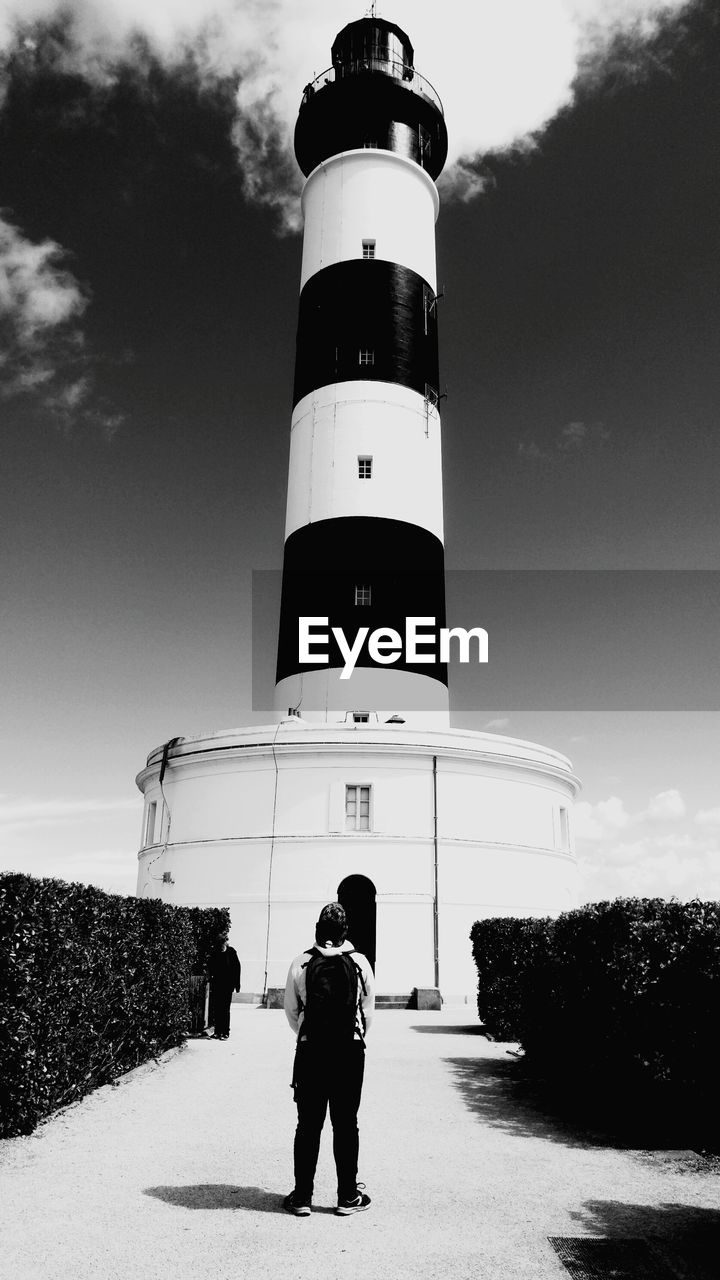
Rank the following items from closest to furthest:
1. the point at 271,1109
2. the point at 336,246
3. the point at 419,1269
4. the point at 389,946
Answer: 1. the point at 419,1269
2. the point at 271,1109
3. the point at 389,946
4. the point at 336,246

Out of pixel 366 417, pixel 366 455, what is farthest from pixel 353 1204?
pixel 366 417

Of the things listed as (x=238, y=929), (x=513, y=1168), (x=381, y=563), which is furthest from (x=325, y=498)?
(x=513, y=1168)

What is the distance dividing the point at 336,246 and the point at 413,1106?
87.8 ft

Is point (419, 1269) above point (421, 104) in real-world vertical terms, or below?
below

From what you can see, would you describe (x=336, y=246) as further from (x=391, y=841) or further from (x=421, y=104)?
(x=391, y=841)

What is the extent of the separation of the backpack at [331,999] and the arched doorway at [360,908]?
53.9 feet

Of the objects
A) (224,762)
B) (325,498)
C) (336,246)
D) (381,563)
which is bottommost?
(224,762)

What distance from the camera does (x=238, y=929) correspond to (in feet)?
70.3

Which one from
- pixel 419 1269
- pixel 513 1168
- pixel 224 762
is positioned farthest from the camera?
pixel 224 762

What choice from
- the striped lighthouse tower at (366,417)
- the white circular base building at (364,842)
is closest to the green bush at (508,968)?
the white circular base building at (364,842)

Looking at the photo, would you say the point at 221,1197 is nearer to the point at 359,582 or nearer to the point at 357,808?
the point at 357,808

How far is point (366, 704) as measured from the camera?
80.2 feet

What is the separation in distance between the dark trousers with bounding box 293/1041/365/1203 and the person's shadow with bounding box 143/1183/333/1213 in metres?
0.25

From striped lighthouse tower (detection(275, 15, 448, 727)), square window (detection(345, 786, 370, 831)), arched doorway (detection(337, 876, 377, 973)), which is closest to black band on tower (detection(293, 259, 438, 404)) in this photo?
striped lighthouse tower (detection(275, 15, 448, 727))
